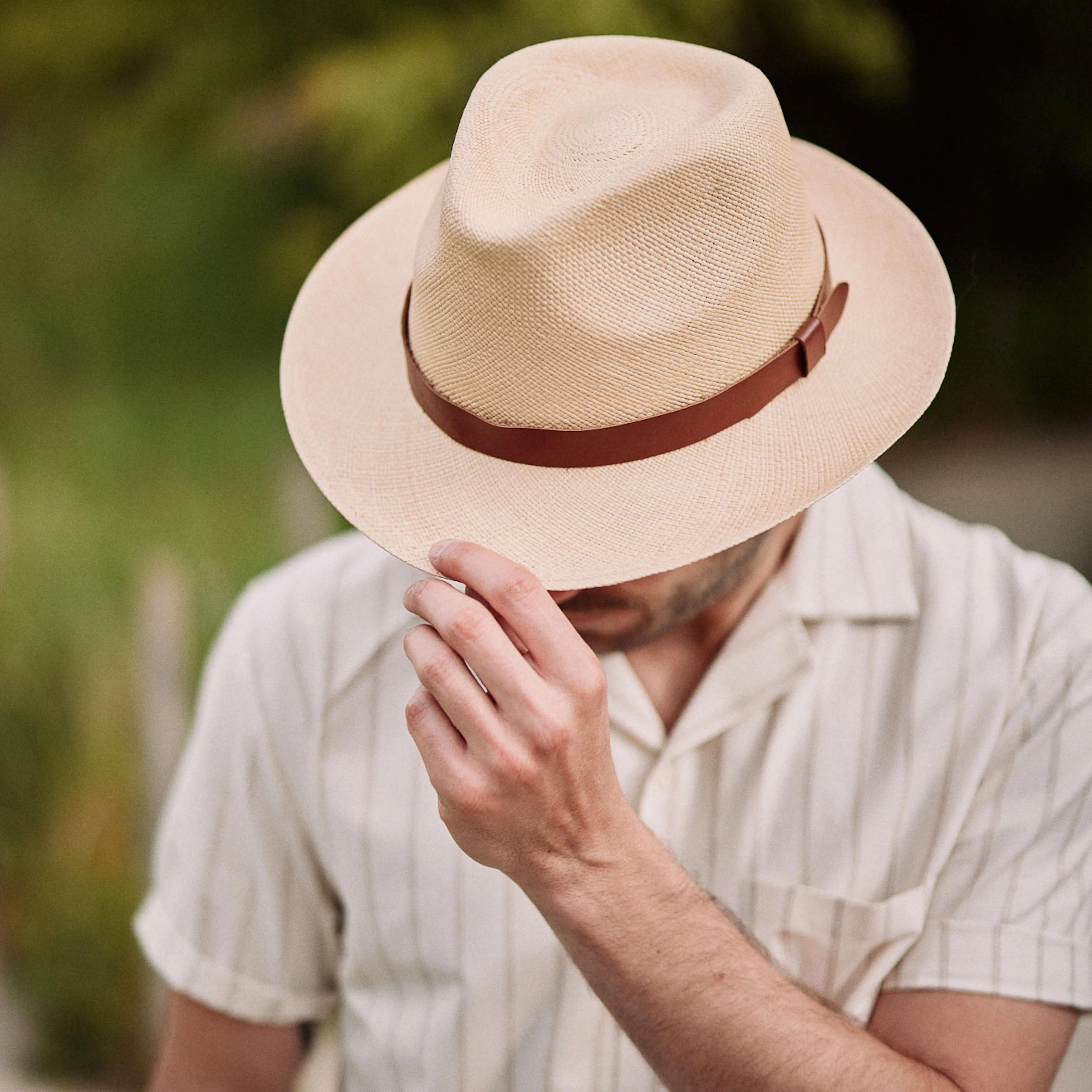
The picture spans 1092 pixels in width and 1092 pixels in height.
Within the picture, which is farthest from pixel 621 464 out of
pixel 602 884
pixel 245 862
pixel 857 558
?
pixel 245 862

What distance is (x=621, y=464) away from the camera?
1169 millimetres

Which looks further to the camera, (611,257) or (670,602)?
(670,602)

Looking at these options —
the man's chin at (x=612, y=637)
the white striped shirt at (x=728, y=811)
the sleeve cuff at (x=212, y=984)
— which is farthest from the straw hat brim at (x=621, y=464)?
the sleeve cuff at (x=212, y=984)

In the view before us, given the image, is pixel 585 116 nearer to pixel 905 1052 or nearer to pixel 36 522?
pixel 905 1052

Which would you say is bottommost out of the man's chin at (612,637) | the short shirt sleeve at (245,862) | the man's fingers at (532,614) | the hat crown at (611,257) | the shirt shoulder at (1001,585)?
the short shirt sleeve at (245,862)

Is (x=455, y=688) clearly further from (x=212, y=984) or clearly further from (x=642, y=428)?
(x=212, y=984)

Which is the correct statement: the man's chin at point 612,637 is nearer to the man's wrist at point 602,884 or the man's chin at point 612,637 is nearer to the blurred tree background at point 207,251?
the man's wrist at point 602,884

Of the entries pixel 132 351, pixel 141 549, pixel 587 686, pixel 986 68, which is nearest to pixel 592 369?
pixel 587 686

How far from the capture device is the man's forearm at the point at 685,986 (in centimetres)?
114

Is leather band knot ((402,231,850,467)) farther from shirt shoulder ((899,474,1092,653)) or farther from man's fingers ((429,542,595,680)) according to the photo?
shirt shoulder ((899,474,1092,653))

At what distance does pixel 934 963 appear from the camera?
1354 millimetres

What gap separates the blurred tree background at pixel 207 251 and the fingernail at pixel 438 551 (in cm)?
185

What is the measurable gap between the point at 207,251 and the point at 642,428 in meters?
3.73

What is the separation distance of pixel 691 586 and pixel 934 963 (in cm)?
55
